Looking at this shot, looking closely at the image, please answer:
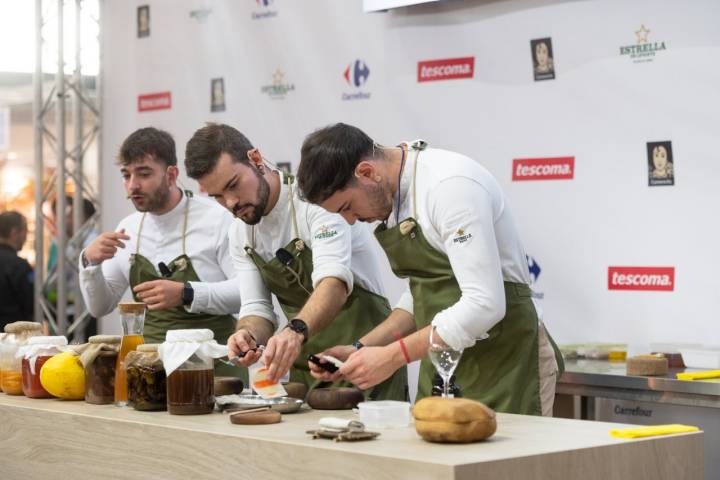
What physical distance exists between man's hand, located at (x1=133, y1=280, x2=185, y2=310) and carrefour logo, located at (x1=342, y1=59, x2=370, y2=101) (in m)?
1.81

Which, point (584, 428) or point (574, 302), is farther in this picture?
point (574, 302)

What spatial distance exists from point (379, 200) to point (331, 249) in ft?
1.46

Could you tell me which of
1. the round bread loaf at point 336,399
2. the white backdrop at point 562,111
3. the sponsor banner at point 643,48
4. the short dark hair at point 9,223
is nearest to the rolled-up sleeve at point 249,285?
the round bread loaf at point 336,399

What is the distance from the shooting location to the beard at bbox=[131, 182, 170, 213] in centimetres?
384

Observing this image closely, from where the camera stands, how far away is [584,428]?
7.07ft

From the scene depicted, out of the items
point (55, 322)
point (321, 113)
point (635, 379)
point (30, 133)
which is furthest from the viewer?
point (30, 133)

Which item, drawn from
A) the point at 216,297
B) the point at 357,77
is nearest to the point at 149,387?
the point at 216,297

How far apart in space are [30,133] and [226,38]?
8.76 feet

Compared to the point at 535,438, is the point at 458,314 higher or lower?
higher

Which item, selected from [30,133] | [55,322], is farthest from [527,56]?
[30,133]

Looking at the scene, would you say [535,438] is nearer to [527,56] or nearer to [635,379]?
[635,379]

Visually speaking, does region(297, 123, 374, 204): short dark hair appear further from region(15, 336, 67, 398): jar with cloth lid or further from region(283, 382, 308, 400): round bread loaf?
region(15, 336, 67, 398): jar with cloth lid

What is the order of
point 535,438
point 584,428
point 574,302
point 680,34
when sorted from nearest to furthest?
point 535,438 → point 584,428 → point 680,34 → point 574,302

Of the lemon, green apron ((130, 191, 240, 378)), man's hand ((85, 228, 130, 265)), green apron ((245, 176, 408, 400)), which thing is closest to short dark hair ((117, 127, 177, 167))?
green apron ((130, 191, 240, 378))
